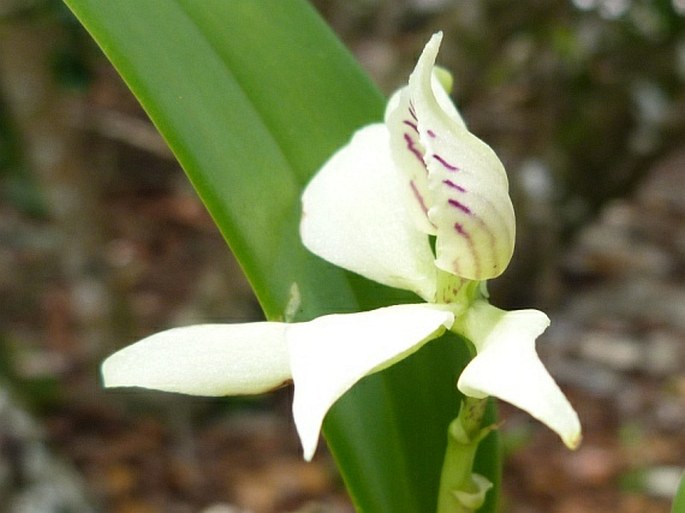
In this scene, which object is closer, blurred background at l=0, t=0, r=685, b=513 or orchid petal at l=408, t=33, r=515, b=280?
orchid petal at l=408, t=33, r=515, b=280

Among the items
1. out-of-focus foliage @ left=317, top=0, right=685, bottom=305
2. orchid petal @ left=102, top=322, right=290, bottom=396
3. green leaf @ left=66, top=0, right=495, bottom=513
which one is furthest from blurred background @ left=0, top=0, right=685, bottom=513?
orchid petal @ left=102, top=322, right=290, bottom=396

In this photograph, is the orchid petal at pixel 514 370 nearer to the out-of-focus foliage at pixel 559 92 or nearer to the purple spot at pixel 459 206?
the purple spot at pixel 459 206

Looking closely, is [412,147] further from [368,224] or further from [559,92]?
[559,92]

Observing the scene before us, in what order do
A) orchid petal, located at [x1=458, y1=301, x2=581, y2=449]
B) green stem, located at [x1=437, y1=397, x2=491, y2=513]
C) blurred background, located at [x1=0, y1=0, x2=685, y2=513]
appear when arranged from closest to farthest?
orchid petal, located at [x1=458, y1=301, x2=581, y2=449] → green stem, located at [x1=437, y1=397, x2=491, y2=513] → blurred background, located at [x1=0, y1=0, x2=685, y2=513]

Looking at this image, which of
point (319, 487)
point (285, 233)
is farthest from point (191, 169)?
point (319, 487)

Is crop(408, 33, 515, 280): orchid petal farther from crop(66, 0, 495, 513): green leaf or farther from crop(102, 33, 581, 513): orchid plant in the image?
crop(66, 0, 495, 513): green leaf

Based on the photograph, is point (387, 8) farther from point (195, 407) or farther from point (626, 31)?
point (195, 407)

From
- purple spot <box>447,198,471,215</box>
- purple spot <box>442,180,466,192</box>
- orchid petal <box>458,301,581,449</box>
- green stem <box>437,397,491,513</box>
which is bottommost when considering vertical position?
green stem <box>437,397,491,513</box>
